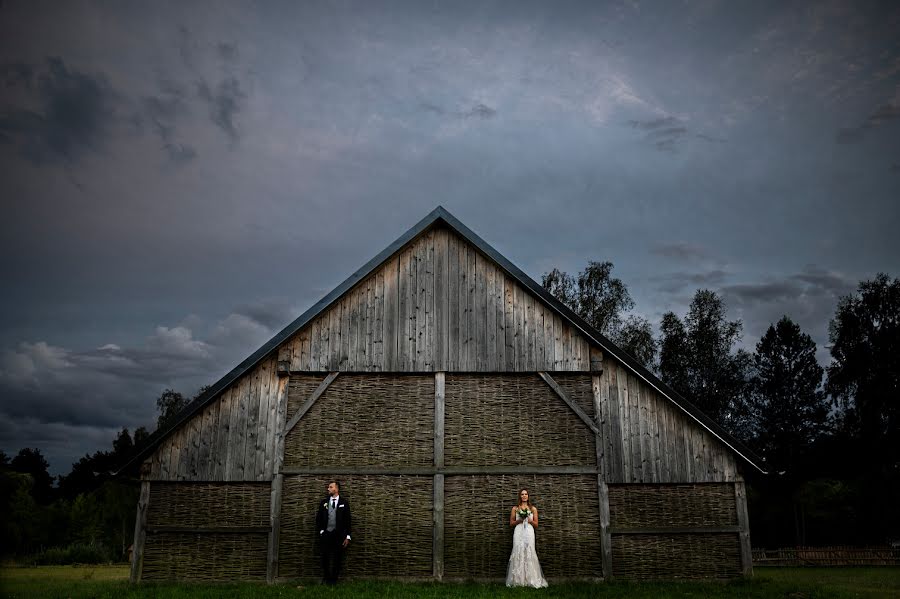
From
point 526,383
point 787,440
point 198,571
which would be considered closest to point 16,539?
point 198,571

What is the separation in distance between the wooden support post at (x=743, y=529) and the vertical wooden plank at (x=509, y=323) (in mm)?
4701

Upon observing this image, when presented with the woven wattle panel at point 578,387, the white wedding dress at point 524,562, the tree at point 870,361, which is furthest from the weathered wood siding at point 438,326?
the tree at point 870,361

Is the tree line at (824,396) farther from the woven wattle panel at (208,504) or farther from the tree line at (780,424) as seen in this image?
the woven wattle panel at (208,504)

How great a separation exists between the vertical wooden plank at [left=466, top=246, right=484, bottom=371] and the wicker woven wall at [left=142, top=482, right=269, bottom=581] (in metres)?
4.54

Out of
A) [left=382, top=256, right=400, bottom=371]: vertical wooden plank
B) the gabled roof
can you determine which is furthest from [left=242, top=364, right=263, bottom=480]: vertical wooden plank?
[left=382, top=256, right=400, bottom=371]: vertical wooden plank

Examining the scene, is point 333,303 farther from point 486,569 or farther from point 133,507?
point 133,507

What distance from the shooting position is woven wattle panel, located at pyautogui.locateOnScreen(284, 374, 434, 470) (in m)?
12.7

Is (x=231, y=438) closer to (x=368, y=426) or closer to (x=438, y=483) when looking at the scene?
(x=368, y=426)

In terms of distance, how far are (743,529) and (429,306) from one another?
713 centimetres

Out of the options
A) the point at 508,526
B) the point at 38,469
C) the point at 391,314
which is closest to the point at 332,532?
the point at 508,526

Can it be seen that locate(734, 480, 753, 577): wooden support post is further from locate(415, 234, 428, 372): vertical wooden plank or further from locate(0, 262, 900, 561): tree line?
locate(0, 262, 900, 561): tree line

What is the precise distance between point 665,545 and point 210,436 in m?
8.67

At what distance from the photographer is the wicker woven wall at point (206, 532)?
12273 mm

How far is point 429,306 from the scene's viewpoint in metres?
13.3
